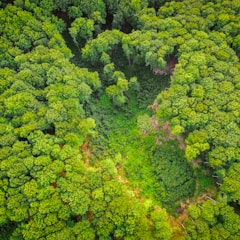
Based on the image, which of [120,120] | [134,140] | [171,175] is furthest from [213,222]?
[120,120]

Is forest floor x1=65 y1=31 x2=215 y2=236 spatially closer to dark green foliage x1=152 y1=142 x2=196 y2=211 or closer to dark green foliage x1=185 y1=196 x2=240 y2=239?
dark green foliage x1=152 y1=142 x2=196 y2=211

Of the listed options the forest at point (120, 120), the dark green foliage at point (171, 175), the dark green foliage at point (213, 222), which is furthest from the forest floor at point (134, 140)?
the dark green foliage at point (213, 222)

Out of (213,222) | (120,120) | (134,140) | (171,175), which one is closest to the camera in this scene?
(213,222)

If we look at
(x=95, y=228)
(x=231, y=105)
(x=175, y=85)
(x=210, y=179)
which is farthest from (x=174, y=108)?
(x=95, y=228)

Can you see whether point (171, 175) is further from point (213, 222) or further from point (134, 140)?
point (213, 222)

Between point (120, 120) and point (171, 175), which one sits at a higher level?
point (120, 120)

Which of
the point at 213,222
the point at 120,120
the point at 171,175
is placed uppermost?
the point at 120,120

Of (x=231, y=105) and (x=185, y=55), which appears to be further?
(x=185, y=55)

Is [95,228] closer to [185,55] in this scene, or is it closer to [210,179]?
[210,179]

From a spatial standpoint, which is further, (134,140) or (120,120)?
(120,120)
